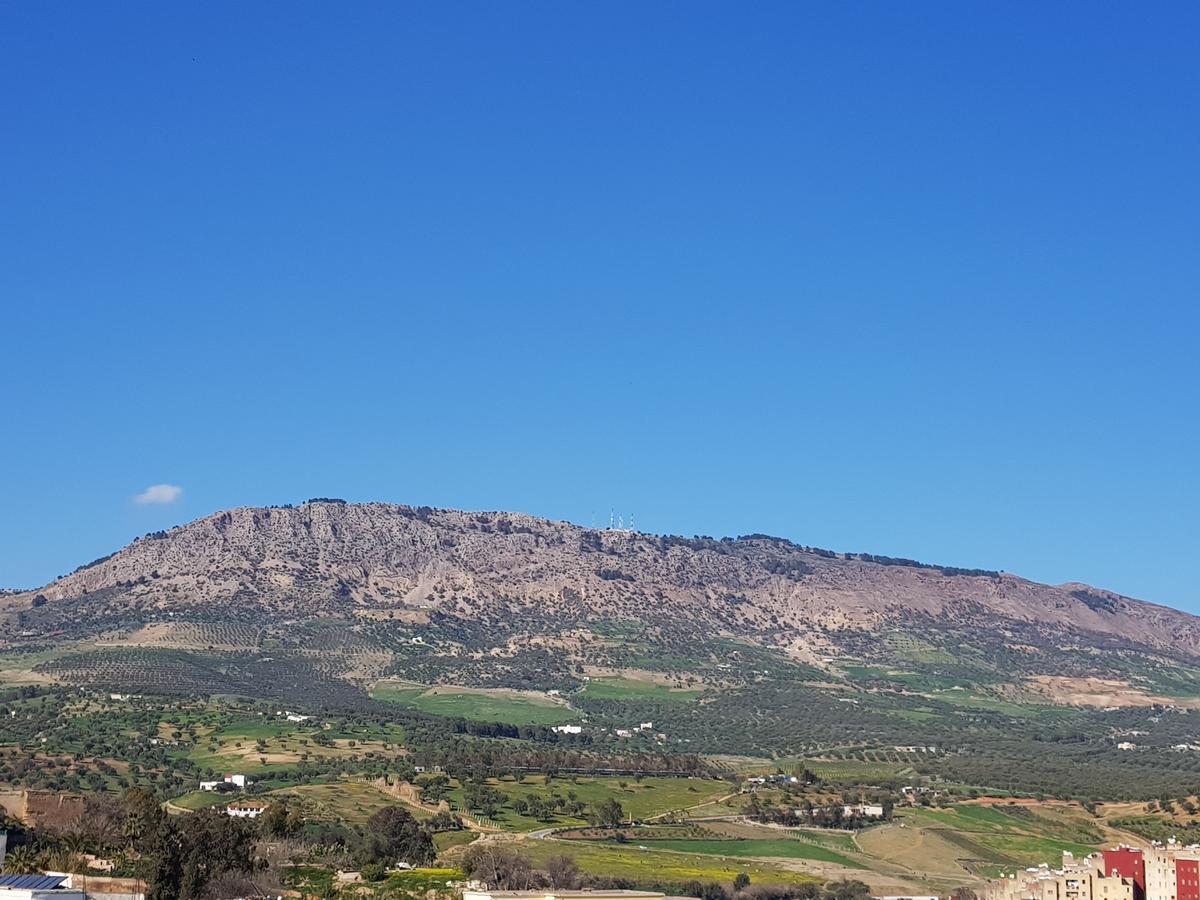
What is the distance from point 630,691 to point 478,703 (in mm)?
22610

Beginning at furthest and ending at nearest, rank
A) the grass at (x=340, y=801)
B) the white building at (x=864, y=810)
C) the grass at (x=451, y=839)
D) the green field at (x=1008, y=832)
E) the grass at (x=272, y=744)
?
1. the grass at (x=272, y=744)
2. the white building at (x=864, y=810)
3. the green field at (x=1008, y=832)
4. the grass at (x=340, y=801)
5. the grass at (x=451, y=839)

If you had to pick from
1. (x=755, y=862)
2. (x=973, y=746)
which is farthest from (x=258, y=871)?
(x=973, y=746)

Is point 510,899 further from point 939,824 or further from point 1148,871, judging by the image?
→ point 939,824

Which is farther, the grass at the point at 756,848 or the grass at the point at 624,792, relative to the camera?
the grass at the point at 624,792

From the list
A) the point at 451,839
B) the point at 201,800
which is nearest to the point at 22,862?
the point at 451,839

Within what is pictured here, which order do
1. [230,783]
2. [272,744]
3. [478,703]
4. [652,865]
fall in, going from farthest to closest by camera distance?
[478,703], [272,744], [230,783], [652,865]

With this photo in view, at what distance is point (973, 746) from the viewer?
515 ft

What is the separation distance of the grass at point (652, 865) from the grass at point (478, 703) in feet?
214

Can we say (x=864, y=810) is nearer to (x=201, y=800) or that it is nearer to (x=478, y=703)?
(x=201, y=800)

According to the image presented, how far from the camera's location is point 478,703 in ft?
552

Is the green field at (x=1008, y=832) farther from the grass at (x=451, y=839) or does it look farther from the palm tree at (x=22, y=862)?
the palm tree at (x=22, y=862)

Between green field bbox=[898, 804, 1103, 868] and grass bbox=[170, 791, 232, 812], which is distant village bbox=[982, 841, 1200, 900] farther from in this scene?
grass bbox=[170, 791, 232, 812]

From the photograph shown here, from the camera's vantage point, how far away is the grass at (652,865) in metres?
81.8

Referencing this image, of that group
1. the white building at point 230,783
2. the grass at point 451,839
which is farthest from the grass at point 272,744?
the grass at point 451,839
